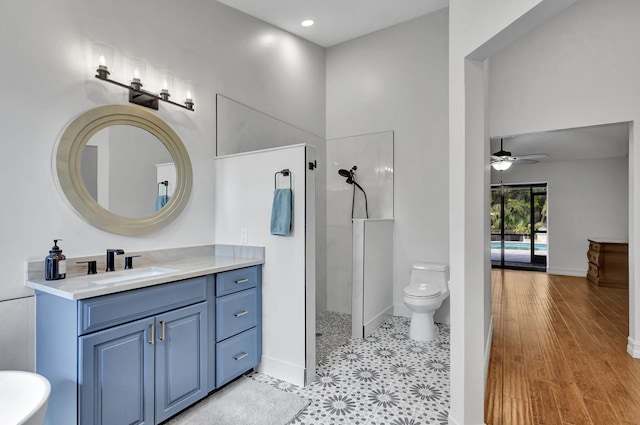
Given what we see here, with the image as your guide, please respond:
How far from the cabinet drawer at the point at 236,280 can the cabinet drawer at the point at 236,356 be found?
350mm

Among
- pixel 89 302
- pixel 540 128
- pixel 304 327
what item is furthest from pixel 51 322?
pixel 540 128

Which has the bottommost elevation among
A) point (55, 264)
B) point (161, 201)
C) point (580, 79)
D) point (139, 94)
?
point (55, 264)

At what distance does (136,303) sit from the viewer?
178 centimetres

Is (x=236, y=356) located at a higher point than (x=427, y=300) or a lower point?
lower

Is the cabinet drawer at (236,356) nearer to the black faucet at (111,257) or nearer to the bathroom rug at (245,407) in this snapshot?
the bathroom rug at (245,407)

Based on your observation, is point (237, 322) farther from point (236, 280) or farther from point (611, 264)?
point (611, 264)

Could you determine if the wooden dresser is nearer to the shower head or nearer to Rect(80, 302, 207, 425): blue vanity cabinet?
the shower head

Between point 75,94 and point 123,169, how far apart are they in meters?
0.53

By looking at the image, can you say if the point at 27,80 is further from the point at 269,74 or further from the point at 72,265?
the point at 269,74

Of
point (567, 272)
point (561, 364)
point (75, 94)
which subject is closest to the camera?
point (75, 94)

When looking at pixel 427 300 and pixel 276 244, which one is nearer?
pixel 276 244

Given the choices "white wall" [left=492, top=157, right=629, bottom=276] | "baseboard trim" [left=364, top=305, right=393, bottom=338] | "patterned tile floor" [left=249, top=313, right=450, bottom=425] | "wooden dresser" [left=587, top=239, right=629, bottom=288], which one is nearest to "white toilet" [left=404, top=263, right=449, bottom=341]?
"patterned tile floor" [left=249, top=313, right=450, bottom=425]

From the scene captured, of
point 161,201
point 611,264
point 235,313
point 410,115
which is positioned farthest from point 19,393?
Result: point 611,264

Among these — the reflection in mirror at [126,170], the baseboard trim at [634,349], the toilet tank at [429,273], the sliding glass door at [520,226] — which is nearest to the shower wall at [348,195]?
the toilet tank at [429,273]
